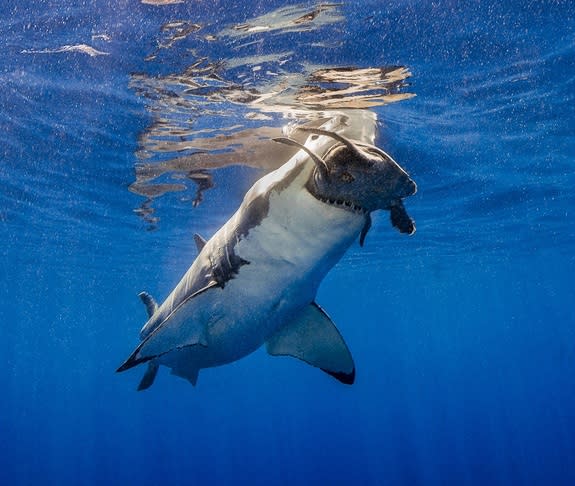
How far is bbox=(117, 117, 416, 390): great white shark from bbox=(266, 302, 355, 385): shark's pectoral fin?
1 cm

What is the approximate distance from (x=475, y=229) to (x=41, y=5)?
2357 centimetres

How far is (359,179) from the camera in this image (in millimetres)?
2980

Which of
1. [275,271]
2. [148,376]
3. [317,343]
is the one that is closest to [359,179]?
[275,271]

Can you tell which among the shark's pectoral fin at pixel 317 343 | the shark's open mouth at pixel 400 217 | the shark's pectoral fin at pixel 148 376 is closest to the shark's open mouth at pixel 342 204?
the shark's open mouth at pixel 400 217

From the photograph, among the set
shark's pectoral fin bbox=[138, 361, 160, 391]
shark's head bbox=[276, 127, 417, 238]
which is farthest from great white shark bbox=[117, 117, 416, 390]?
shark's pectoral fin bbox=[138, 361, 160, 391]

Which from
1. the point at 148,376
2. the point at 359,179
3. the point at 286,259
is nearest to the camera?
the point at 359,179

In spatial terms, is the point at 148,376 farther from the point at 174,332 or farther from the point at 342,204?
the point at 342,204

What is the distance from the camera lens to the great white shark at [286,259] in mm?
3021

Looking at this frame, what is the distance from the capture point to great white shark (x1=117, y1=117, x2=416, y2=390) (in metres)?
3.02

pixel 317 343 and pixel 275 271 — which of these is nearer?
pixel 275 271

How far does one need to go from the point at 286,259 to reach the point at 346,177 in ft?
4.22

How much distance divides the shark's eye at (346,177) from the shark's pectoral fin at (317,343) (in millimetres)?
2732

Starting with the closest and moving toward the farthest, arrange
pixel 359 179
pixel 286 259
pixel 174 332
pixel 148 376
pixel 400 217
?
pixel 359 179, pixel 400 217, pixel 286 259, pixel 174 332, pixel 148 376

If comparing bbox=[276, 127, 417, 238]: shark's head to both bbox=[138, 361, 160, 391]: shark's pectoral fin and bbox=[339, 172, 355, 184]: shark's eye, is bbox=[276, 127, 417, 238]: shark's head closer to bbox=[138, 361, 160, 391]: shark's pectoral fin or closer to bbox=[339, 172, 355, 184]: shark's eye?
bbox=[339, 172, 355, 184]: shark's eye
